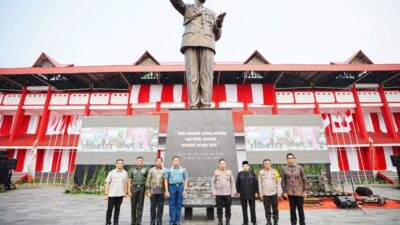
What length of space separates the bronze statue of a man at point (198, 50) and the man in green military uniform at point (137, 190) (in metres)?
1.59

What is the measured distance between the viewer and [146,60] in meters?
17.0

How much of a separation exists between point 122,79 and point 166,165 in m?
14.6

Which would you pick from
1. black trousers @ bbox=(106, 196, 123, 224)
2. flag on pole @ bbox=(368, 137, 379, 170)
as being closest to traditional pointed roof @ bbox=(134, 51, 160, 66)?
black trousers @ bbox=(106, 196, 123, 224)

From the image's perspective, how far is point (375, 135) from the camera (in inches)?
634

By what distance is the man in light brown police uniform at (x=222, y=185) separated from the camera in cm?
360

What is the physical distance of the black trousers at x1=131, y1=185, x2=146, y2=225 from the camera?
12.8 ft

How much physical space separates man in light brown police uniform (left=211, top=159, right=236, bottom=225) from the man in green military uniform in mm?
1367

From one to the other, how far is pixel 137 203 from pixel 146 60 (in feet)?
47.5

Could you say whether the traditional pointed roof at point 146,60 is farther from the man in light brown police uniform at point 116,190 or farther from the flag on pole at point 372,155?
the flag on pole at point 372,155

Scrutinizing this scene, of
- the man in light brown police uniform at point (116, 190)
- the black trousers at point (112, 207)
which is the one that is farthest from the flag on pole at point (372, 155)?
the black trousers at point (112, 207)

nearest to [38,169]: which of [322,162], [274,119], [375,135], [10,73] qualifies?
[10,73]

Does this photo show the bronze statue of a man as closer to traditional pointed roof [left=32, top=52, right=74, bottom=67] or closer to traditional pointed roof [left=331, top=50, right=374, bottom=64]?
traditional pointed roof [left=32, top=52, right=74, bottom=67]

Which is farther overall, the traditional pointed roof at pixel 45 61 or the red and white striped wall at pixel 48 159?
the traditional pointed roof at pixel 45 61

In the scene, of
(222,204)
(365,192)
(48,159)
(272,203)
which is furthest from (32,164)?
(365,192)
